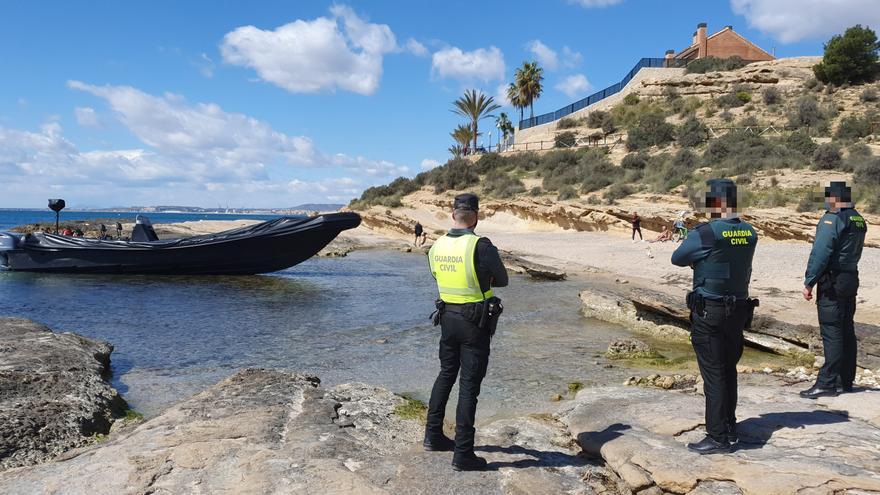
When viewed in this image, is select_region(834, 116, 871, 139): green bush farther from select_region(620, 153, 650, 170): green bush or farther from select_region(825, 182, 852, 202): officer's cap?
select_region(825, 182, 852, 202): officer's cap

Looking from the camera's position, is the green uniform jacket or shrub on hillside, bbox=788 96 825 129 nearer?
the green uniform jacket

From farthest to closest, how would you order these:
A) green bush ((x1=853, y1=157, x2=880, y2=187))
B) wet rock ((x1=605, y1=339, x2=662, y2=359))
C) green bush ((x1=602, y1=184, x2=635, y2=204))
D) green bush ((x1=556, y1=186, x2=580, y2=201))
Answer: green bush ((x1=556, y1=186, x2=580, y2=201)) → green bush ((x1=602, y1=184, x2=635, y2=204)) → green bush ((x1=853, y1=157, x2=880, y2=187)) → wet rock ((x1=605, y1=339, x2=662, y2=359))

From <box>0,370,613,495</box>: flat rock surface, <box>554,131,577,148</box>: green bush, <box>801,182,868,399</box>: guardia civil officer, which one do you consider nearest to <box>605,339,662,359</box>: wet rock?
<box>801,182,868,399</box>: guardia civil officer

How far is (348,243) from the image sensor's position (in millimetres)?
34438

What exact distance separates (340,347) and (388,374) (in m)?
2.08

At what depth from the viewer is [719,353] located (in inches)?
150

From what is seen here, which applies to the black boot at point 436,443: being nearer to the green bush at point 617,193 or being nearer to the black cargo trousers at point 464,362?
the black cargo trousers at point 464,362

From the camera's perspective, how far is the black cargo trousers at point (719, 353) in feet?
12.3

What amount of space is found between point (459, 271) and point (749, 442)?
2.24m

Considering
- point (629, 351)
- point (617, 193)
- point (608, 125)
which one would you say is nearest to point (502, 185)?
point (617, 193)

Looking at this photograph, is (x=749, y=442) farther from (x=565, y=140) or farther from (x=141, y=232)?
(x=565, y=140)

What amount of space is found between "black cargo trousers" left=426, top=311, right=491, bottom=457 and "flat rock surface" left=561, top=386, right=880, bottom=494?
97cm

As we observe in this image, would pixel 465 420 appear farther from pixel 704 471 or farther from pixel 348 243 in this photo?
pixel 348 243

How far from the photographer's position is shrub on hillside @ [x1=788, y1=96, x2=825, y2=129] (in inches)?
1389
